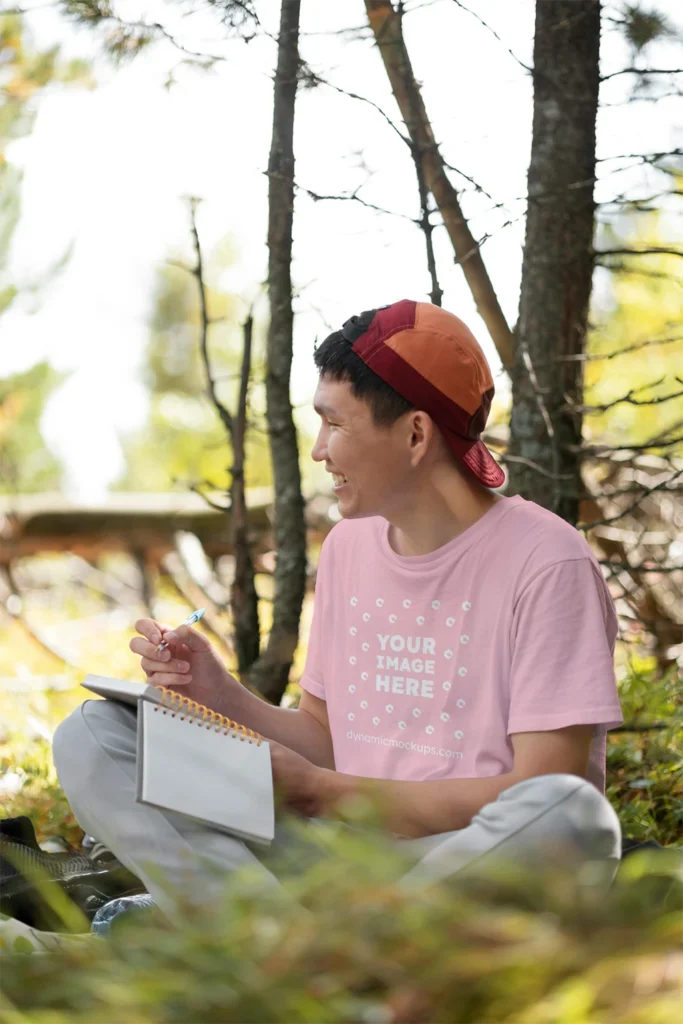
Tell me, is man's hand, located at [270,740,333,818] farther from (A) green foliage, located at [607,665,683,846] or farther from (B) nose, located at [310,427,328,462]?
(A) green foliage, located at [607,665,683,846]

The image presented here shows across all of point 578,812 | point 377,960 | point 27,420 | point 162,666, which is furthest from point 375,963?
point 27,420

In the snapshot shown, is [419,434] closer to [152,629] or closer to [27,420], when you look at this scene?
[152,629]

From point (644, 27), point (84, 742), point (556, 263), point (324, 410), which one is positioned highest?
point (644, 27)

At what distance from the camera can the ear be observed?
216cm

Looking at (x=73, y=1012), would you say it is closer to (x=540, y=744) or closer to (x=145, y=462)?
(x=540, y=744)

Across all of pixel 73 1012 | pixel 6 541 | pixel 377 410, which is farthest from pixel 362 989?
pixel 6 541

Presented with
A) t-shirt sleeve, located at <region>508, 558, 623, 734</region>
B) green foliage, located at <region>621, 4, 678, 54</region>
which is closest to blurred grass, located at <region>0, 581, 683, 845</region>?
t-shirt sleeve, located at <region>508, 558, 623, 734</region>

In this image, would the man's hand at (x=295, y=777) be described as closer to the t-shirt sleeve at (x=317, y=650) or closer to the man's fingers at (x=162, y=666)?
the man's fingers at (x=162, y=666)

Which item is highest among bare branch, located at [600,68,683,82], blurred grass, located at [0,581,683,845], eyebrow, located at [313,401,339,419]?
bare branch, located at [600,68,683,82]

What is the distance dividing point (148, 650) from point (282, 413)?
145cm

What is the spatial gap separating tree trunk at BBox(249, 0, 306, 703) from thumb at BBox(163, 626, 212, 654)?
1.27 meters

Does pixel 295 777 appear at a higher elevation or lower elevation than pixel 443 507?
lower

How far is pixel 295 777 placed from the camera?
1.98 meters

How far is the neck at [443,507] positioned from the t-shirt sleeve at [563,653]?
253 mm
